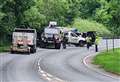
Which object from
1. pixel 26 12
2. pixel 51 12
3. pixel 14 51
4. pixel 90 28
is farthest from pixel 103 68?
pixel 90 28

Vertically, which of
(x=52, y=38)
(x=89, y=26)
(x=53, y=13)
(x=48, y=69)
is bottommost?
(x=48, y=69)

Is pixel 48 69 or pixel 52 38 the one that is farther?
pixel 52 38

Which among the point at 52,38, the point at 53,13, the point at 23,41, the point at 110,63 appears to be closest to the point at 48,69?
the point at 110,63

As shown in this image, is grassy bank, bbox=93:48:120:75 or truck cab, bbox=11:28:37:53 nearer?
grassy bank, bbox=93:48:120:75

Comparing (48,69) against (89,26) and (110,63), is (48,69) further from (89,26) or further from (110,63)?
(89,26)

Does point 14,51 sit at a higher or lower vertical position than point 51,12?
lower

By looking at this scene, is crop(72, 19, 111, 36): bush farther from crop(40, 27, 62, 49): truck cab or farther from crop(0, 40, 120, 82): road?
crop(0, 40, 120, 82): road

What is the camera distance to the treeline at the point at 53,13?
122 ft

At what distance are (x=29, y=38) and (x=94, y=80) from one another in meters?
21.6

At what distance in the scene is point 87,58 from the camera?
43.8m

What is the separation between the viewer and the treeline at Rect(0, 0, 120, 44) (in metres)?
37.2

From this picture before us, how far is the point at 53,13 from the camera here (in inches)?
3140

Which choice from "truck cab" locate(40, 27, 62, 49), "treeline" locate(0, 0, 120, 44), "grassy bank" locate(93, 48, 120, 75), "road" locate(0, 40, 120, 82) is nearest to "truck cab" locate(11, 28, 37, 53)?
"road" locate(0, 40, 120, 82)

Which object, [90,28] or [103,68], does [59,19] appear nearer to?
[90,28]
